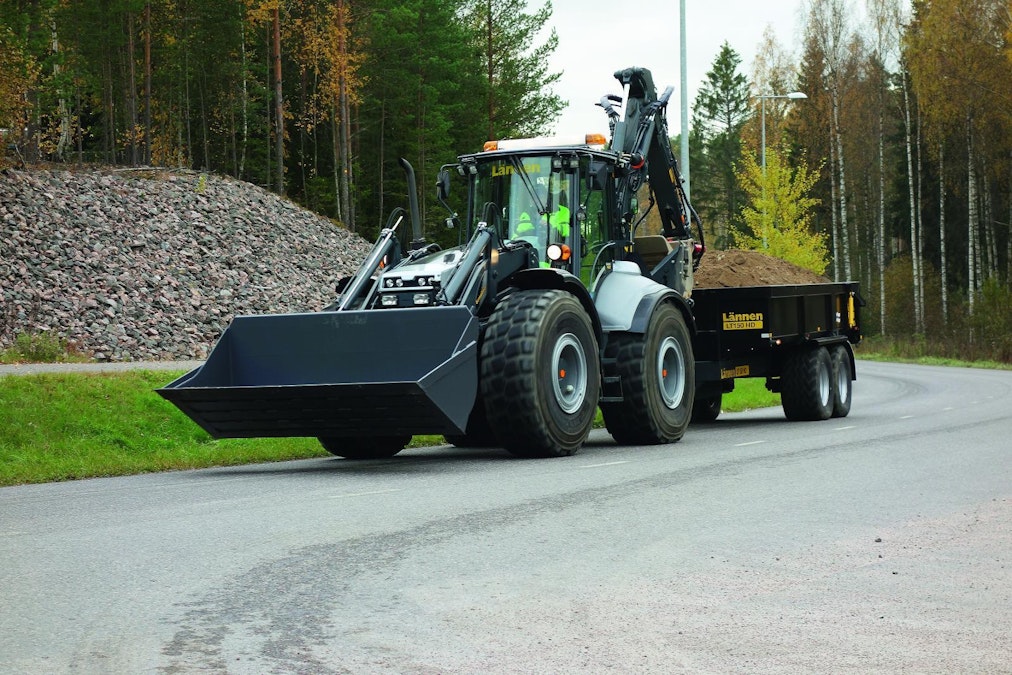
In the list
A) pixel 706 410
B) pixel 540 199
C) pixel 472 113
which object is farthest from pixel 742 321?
pixel 472 113

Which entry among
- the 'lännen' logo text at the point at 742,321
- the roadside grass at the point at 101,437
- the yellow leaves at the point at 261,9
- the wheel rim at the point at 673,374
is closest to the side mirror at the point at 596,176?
the wheel rim at the point at 673,374

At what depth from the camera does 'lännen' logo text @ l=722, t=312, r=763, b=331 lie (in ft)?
59.2

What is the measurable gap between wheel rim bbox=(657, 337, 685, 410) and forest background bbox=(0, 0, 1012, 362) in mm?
29341

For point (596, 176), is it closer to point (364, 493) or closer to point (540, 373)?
point (540, 373)

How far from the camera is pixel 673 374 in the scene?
15.4 metres

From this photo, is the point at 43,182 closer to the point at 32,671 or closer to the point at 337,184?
the point at 337,184

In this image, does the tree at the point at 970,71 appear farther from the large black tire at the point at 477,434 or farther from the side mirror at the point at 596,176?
the large black tire at the point at 477,434

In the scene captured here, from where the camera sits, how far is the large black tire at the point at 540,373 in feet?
40.8

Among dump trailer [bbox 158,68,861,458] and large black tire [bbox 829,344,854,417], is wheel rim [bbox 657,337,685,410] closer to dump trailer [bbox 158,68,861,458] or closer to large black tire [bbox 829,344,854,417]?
dump trailer [bbox 158,68,861,458]

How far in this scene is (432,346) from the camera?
1230 centimetres

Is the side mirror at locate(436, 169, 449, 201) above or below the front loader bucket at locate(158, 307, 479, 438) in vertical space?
above

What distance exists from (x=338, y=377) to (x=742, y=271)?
1113 cm

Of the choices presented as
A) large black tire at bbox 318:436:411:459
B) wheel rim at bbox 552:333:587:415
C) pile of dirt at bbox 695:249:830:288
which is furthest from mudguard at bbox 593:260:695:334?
pile of dirt at bbox 695:249:830:288

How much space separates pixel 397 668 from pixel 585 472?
22.1ft
